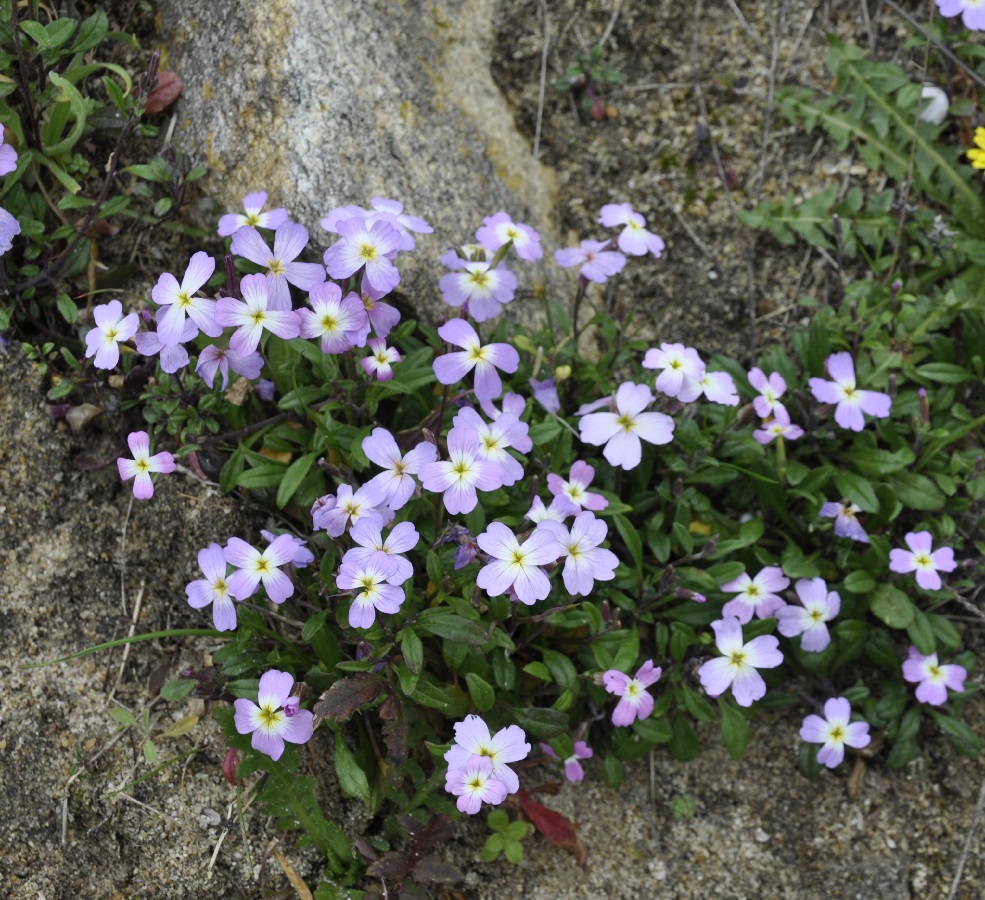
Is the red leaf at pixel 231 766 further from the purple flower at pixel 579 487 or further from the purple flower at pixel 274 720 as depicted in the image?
the purple flower at pixel 579 487

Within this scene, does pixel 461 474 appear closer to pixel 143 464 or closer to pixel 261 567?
pixel 261 567

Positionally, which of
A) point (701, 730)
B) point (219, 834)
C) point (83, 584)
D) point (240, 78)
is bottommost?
point (701, 730)

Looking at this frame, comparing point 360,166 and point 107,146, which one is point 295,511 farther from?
point 107,146

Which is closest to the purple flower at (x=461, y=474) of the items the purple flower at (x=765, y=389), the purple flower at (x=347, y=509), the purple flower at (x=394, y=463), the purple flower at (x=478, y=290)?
the purple flower at (x=394, y=463)

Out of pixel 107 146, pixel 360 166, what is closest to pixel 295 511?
pixel 360 166

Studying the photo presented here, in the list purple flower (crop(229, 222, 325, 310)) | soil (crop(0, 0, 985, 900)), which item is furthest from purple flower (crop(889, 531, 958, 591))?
purple flower (crop(229, 222, 325, 310))

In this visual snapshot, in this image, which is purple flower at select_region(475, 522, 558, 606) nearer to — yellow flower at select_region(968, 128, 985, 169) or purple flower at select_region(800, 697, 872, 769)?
purple flower at select_region(800, 697, 872, 769)

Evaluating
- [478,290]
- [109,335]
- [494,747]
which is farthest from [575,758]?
[109,335]
